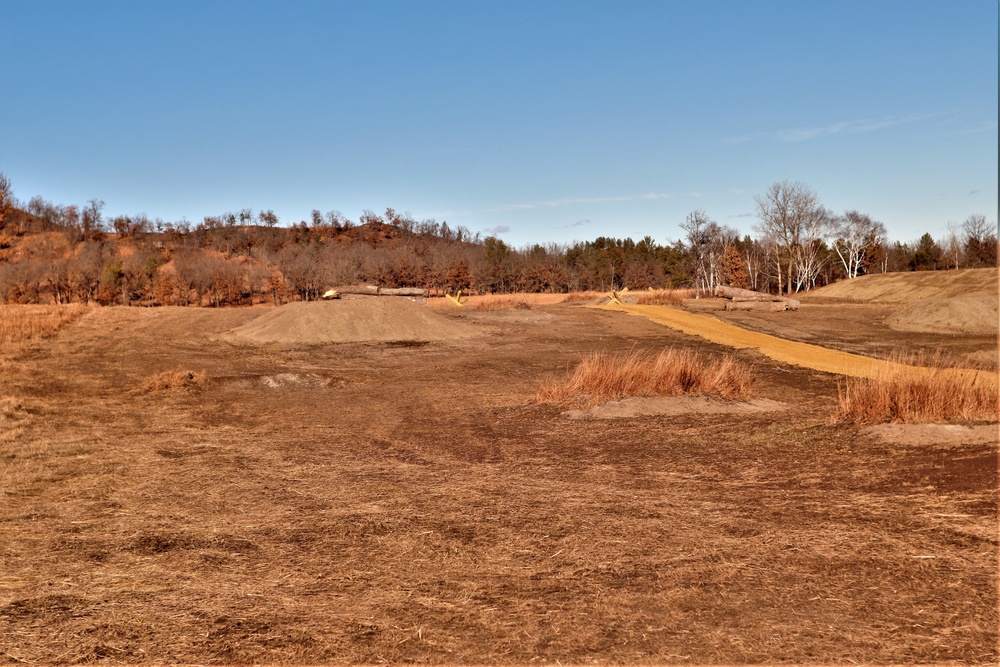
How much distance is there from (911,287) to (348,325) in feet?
129

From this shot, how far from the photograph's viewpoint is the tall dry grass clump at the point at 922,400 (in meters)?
8.22

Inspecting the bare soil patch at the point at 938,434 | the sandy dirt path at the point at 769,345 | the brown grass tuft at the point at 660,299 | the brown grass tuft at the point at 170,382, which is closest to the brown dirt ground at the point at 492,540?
the bare soil patch at the point at 938,434

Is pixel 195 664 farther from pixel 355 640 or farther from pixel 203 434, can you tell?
pixel 203 434

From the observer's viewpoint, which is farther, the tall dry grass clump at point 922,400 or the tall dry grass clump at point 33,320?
the tall dry grass clump at point 33,320

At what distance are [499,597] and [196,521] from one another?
10.1ft

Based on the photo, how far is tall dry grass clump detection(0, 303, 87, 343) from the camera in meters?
25.7

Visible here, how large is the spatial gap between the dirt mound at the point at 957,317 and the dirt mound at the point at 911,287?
8.72 metres

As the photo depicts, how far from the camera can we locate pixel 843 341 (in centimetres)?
2484

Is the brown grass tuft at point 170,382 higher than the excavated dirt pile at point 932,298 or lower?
lower

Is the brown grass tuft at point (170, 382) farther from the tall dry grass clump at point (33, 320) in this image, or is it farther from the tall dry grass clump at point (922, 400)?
the tall dry grass clump at point (33, 320)

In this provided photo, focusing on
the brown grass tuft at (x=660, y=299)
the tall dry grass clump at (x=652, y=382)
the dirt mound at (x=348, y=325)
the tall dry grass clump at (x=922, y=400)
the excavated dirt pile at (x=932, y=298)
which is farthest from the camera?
the brown grass tuft at (x=660, y=299)

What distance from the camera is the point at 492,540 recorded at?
5164mm

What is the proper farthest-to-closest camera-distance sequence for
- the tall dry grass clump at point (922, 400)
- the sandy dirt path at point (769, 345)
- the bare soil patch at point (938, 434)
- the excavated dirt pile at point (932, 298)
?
1. the excavated dirt pile at point (932, 298)
2. the sandy dirt path at point (769, 345)
3. the tall dry grass clump at point (922, 400)
4. the bare soil patch at point (938, 434)

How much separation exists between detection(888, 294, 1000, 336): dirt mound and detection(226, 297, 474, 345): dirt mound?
19.6 meters
